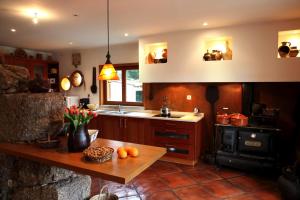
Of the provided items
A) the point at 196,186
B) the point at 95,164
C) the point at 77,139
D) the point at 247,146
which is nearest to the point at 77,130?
the point at 77,139

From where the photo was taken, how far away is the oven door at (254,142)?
10.6 feet

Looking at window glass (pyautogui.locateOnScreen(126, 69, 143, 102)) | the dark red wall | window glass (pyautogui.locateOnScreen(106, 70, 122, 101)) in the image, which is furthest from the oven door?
window glass (pyautogui.locateOnScreen(106, 70, 122, 101))

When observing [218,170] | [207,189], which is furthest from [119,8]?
[218,170]

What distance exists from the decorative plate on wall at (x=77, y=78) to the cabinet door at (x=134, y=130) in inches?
82.3

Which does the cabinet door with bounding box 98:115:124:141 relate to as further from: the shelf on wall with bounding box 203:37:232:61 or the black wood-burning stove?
the shelf on wall with bounding box 203:37:232:61

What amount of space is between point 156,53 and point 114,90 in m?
1.56

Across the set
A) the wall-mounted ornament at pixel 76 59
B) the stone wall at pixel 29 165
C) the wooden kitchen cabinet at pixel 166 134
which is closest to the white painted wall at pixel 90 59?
the wall-mounted ornament at pixel 76 59

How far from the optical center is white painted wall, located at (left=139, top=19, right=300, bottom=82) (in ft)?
10.7

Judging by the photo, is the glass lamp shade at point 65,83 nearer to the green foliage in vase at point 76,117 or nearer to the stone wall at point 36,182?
the stone wall at point 36,182

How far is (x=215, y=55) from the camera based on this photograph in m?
Answer: 3.79

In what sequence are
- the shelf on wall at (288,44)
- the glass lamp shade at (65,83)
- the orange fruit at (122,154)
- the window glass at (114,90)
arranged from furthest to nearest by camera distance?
1. the glass lamp shade at (65,83)
2. the window glass at (114,90)
3. the shelf on wall at (288,44)
4. the orange fruit at (122,154)

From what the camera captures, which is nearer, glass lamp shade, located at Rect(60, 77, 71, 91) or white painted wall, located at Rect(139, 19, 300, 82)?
white painted wall, located at Rect(139, 19, 300, 82)

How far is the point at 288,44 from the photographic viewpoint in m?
3.38

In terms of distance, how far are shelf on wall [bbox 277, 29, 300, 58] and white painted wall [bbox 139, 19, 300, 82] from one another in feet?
0.52
